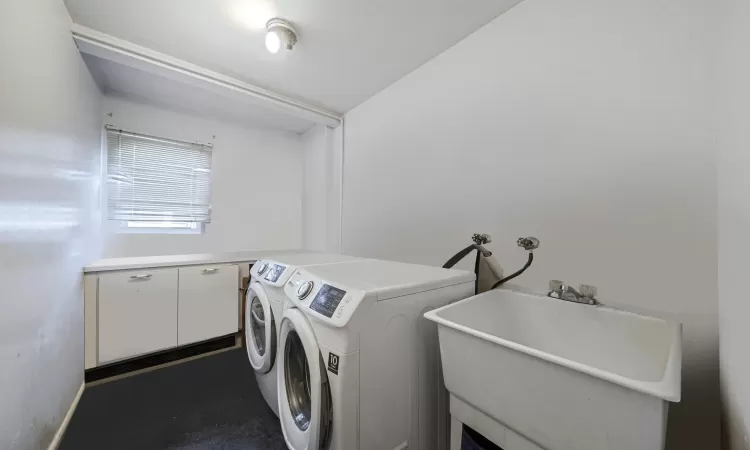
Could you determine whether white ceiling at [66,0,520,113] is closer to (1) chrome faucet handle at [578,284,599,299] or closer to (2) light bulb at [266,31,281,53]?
(2) light bulb at [266,31,281,53]

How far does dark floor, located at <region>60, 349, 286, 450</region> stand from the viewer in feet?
4.57

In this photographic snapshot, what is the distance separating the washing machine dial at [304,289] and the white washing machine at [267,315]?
23 centimetres

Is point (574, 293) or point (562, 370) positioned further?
point (574, 293)

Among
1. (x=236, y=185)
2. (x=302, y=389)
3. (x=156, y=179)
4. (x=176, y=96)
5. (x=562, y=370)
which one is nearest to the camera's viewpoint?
(x=562, y=370)

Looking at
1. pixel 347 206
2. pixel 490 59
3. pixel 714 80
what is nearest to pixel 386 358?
pixel 714 80

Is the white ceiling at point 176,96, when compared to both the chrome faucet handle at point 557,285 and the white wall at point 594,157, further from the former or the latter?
the chrome faucet handle at point 557,285

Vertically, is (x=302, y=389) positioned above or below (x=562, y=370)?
below

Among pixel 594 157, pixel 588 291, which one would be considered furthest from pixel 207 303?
pixel 594 157

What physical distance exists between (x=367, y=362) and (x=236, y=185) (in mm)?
2744

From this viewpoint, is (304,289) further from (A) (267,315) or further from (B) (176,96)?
(B) (176,96)

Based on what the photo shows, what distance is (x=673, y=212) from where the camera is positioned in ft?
3.10

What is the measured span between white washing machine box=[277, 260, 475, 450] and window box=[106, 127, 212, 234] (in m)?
2.16

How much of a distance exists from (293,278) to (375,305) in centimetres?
57

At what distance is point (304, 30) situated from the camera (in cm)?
158
